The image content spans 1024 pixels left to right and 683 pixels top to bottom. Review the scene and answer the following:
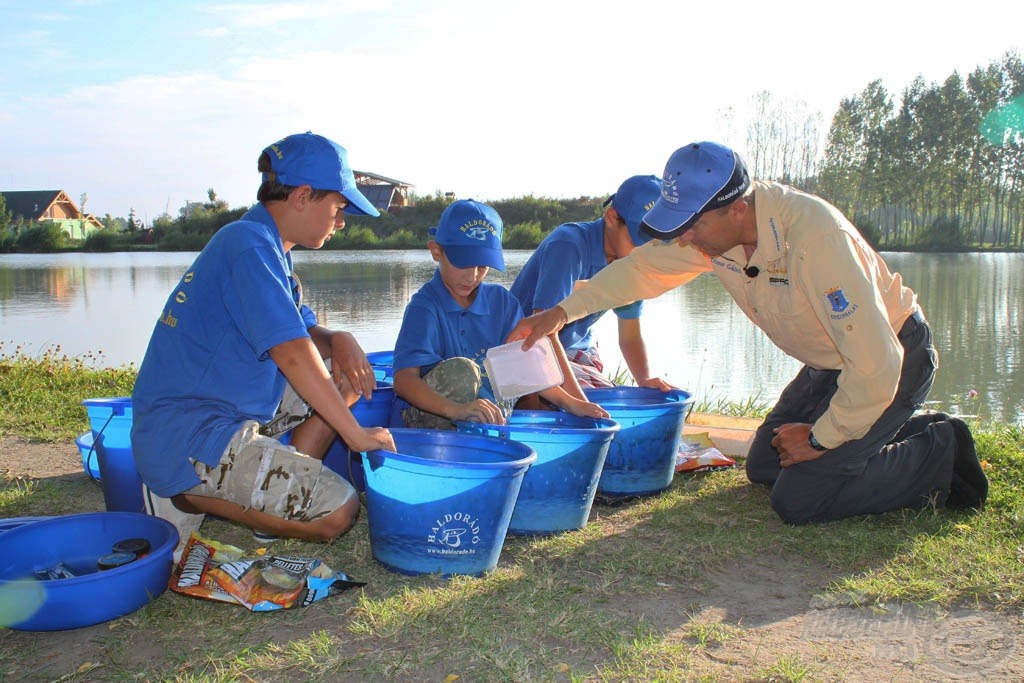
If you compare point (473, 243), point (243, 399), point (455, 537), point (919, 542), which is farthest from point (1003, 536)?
point (243, 399)

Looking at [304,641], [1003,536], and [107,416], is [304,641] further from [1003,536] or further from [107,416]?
[1003,536]

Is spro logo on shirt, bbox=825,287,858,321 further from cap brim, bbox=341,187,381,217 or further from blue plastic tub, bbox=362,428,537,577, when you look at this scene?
cap brim, bbox=341,187,381,217

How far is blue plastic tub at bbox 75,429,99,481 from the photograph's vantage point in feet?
10.7

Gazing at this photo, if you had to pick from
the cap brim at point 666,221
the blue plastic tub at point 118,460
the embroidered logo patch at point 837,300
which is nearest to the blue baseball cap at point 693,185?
the cap brim at point 666,221

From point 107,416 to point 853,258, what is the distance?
259 cm

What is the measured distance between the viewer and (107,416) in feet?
9.89

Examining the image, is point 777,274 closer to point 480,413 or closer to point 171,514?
point 480,413

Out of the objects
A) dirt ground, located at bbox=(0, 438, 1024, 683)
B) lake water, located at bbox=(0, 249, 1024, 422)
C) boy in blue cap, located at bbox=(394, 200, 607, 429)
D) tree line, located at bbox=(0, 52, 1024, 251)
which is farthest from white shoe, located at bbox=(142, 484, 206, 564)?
tree line, located at bbox=(0, 52, 1024, 251)

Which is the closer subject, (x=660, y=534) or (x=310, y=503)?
(x=310, y=503)

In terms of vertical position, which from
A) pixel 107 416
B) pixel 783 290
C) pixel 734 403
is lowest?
pixel 734 403

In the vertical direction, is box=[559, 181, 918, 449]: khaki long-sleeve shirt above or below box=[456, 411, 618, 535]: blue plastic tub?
above

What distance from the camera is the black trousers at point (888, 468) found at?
2.95m

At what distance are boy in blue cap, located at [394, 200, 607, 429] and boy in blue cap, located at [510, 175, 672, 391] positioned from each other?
12.4 inches

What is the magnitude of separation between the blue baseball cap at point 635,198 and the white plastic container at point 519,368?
751mm
